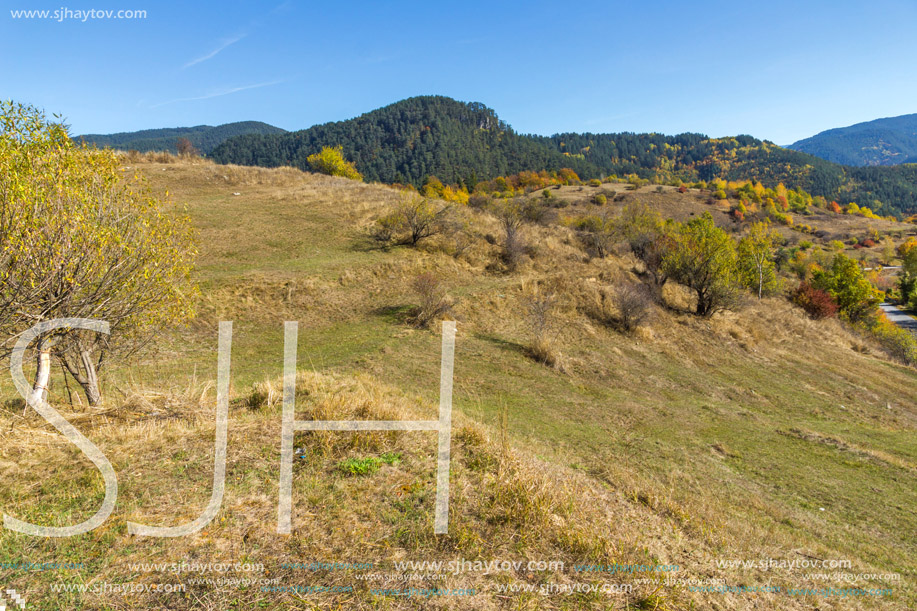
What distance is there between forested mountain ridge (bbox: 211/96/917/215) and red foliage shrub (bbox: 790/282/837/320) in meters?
90.8

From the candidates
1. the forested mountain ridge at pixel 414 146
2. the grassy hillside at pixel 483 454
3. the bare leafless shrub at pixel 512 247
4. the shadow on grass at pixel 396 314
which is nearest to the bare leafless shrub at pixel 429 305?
the shadow on grass at pixel 396 314

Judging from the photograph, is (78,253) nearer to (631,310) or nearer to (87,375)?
(87,375)

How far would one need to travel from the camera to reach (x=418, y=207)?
27859 millimetres

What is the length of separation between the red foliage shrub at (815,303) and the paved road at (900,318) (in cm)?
3055

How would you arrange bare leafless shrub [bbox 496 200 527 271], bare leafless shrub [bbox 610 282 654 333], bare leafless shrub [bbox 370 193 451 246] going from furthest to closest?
bare leafless shrub [bbox 496 200 527 271] < bare leafless shrub [bbox 370 193 451 246] < bare leafless shrub [bbox 610 282 654 333]

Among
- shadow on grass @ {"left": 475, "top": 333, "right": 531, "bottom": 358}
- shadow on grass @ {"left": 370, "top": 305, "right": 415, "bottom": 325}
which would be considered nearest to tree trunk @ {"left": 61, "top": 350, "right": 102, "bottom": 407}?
shadow on grass @ {"left": 370, "top": 305, "right": 415, "bottom": 325}

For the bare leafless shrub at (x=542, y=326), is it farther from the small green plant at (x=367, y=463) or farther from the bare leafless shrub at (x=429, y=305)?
the small green plant at (x=367, y=463)

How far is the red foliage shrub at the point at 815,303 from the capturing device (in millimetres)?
36375

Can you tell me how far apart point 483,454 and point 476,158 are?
141 meters

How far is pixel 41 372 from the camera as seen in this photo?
5.61m

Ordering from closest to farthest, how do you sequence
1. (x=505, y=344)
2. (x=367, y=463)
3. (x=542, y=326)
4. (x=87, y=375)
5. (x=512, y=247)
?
(x=367, y=463) → (x=87, y=375) → (x=542, y=326) → (x=505, y=344) → (x=512, y=247)

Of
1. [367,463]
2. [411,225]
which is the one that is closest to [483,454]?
[367,463]

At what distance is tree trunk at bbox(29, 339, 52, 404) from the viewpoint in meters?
5.45

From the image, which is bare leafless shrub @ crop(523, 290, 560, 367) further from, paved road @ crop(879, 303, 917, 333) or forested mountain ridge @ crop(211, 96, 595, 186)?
forested mountain ridge @ crop(211, 96, 595, 186)
